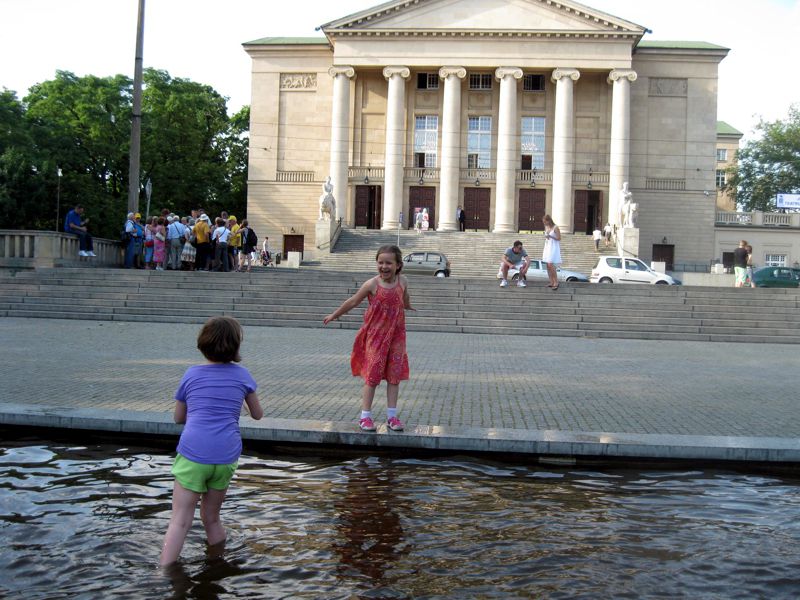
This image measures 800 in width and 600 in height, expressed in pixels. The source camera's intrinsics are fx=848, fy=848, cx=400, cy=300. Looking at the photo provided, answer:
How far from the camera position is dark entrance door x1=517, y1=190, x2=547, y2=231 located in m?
56.2

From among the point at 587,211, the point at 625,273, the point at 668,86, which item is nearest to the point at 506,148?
the point at 587,211

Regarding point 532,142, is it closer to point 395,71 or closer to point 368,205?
point 395,71

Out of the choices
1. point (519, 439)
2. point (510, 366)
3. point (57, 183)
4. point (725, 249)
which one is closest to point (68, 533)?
point (519, 439)

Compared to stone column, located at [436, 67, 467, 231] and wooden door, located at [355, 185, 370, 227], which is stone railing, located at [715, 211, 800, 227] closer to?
stone column, located at [436, 67, 467, 231]

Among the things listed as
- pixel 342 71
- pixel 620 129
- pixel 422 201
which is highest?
pixel 342 71

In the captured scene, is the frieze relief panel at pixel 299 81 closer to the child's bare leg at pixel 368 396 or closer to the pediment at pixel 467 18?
the pediment at pixel 467 18

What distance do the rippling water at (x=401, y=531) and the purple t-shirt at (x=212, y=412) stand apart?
0.64m

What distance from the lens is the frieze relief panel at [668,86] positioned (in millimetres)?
57031

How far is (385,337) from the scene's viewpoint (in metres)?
7.86

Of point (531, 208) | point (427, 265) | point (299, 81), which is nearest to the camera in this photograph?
point (427, 265)

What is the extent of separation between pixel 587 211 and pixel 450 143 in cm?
1034

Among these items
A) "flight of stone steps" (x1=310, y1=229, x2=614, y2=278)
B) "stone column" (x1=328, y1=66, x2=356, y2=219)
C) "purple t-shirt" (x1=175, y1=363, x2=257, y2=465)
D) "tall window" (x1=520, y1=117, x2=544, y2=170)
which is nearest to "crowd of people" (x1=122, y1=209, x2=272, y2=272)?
"flight of stone steps" (x1=310, y1=229, x2=614, y2=278)

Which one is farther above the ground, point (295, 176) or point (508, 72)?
point (508, 72)

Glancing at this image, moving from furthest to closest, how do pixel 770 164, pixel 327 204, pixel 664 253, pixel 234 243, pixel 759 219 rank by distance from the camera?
1. pixel 770 164
2. pixel 759 219
3. pixel 664 253
4. pixel 327 204
5. pixel 234 243
